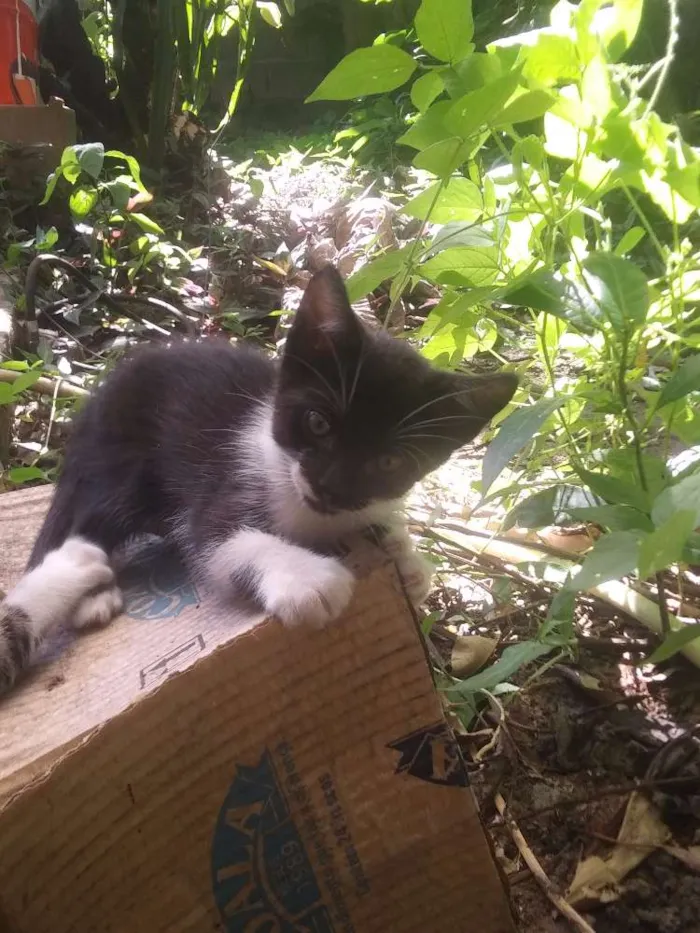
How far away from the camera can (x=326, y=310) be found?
1.17m

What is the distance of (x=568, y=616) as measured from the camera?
1.08 metres

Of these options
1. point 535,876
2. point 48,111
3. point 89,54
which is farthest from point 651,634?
point 89,54

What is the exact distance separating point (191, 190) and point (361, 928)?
137 inches

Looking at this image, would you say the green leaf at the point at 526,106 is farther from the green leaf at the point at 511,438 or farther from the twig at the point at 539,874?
the twig at the point at 539,874

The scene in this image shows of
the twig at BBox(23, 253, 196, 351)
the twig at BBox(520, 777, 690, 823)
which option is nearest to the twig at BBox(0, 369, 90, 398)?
the twig at BBox(23, 253, 196, 351)

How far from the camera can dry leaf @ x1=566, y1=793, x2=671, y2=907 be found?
1017 millimetres

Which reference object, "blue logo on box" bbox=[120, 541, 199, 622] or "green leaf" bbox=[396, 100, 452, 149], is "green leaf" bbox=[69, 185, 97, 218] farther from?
"green leaf" bbox=[396, 100, 452, 149]

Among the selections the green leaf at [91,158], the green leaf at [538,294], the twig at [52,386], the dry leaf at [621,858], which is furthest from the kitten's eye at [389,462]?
the green leaf at [91,158]

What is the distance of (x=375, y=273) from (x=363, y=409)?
0.67ft

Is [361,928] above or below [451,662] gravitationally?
above

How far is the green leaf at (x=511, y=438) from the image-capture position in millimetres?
833

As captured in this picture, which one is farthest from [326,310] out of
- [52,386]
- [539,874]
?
[52,386]

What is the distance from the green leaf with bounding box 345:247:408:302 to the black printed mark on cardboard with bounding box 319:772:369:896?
2.25 feet

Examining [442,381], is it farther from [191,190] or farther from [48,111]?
[191,190]
